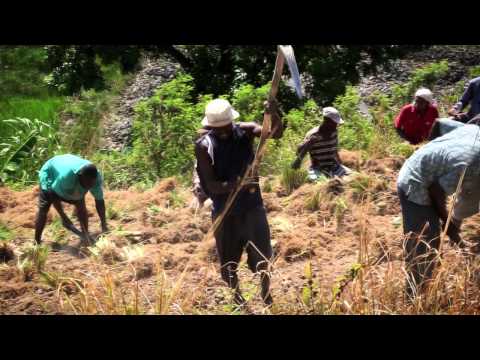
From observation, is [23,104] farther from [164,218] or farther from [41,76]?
[164,218]

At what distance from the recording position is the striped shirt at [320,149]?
618cm

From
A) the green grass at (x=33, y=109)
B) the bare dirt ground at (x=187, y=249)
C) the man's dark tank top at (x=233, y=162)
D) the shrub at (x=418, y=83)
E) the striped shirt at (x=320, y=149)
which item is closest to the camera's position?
the bare dirt ground at (x=187, y=249)

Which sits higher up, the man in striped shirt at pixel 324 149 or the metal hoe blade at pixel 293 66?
the metal hoe blade at pixel 293 66

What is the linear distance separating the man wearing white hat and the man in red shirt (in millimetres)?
2732

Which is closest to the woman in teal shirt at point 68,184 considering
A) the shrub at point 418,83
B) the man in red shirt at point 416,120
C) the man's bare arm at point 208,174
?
the man's bare arm at point 208,174

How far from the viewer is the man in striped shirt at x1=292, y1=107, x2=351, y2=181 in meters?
6.05

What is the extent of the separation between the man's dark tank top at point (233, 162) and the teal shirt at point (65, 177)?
68.7 inches

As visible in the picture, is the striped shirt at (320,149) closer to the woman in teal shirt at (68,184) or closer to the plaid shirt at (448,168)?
the woman in teal shirt at (68,184)

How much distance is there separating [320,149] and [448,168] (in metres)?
3.06

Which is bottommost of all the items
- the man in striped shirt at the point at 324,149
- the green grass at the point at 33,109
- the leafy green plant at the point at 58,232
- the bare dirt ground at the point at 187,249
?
the green grass at the point at 33,109

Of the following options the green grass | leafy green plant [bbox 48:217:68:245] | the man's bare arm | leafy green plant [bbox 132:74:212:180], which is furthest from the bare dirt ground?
the green grass

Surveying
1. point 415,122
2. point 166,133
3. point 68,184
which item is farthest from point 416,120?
point 166,133
